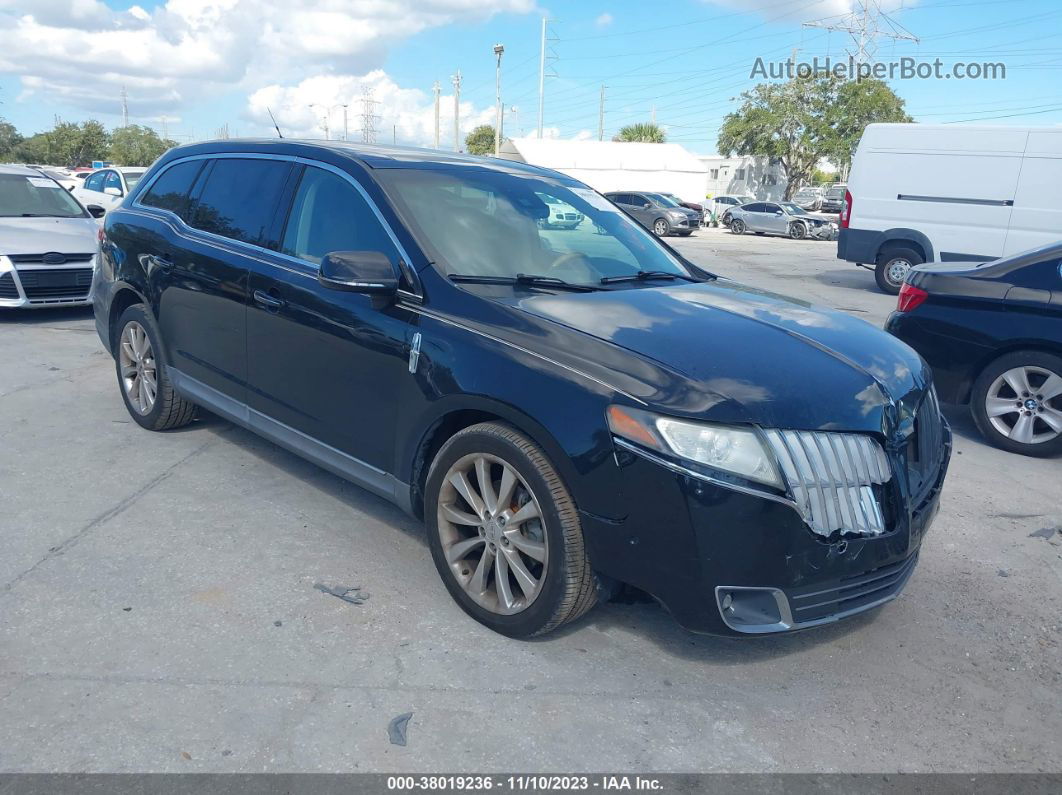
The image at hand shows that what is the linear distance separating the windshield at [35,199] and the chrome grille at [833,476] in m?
9.95

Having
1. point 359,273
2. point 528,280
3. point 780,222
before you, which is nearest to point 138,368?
point 359,273

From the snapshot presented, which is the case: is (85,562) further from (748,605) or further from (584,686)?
(748,605)

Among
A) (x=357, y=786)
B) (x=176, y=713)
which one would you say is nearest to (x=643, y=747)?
(x=357, y=786)

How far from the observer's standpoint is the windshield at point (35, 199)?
33.1ft

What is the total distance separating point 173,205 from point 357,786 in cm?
397

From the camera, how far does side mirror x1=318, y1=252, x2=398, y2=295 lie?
11.6 ft

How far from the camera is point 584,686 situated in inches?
122

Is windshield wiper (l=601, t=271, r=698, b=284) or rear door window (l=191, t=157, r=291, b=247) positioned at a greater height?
rear door window (l=191, t=157, r=291, b=247)

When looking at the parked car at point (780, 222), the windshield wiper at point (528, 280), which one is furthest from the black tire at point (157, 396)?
the parked car at point (780, 222)

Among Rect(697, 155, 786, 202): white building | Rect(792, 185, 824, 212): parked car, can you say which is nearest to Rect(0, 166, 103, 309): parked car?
Rect(792, 185, 824, 212): parked car

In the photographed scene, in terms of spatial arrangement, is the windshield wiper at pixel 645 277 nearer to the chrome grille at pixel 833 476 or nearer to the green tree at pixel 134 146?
the chrome grille at pixel 833 476

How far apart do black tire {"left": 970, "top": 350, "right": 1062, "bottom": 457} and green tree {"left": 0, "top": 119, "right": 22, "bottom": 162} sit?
67533 millimetres

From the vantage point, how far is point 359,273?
3.52 metres

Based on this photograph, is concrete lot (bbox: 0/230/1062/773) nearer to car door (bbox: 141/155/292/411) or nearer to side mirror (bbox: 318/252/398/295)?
car door (bbox: 141/155/292/411)
